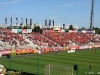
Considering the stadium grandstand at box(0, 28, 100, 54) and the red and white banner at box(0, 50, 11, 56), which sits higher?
the stadium grandstand at box(0, 28, 100, 54)

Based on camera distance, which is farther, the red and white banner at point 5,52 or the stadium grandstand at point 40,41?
the stadium grandstand at point 40,41

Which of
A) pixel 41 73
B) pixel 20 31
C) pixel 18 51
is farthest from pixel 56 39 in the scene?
pixel 41 73

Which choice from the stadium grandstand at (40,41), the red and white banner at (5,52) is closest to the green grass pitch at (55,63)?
the red and white banner at (5,52)

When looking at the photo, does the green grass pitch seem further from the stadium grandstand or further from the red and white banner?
the stadium grandstand

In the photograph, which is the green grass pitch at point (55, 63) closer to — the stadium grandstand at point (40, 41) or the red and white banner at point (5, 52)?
the red and white banner at point (5, 52)

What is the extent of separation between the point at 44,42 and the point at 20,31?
9129 mm

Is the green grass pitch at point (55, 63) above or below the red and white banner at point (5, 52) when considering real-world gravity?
below

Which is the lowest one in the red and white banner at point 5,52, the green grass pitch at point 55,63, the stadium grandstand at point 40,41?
the green grass pitch at point 55,63

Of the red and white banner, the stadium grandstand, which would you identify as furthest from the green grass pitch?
the stadium grandstand

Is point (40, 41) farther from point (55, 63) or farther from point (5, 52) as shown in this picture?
point (55, 63)

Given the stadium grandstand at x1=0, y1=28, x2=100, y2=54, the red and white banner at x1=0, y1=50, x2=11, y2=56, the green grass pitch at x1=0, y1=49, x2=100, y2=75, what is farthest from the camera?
the stadium grandstand at x1=0, y1=28, x2=100, y2=54

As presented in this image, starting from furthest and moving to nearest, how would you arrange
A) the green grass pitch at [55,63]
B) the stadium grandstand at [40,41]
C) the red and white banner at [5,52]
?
the stadium grandstand at [40,41] → the red and white banner at [5,52] → the green grass pitch at [55,63]

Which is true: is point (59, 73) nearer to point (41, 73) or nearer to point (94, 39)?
point (41, 73)

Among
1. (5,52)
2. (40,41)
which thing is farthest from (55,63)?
(40,41)
